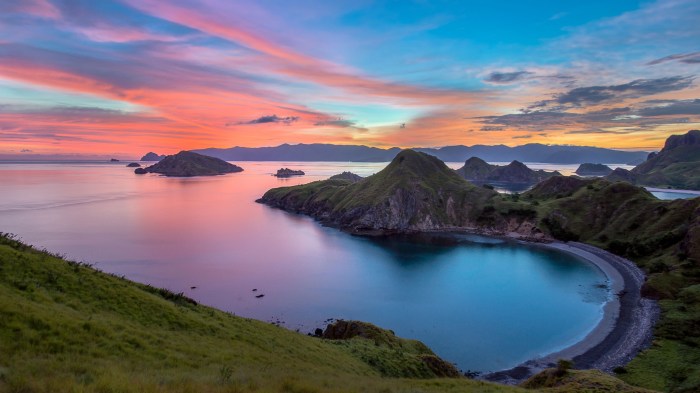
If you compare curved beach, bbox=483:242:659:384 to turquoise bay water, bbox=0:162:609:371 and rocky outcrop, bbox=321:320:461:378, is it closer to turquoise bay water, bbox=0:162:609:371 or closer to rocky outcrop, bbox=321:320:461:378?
turquoise bay water, bbox=0:162:609:371

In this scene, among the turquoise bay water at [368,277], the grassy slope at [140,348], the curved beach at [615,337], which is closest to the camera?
the grassy slope at [140,348]

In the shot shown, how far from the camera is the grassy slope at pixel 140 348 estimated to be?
48.4 feet

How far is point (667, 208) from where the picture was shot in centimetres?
13350

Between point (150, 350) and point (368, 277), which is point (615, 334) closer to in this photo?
point (368, 277)

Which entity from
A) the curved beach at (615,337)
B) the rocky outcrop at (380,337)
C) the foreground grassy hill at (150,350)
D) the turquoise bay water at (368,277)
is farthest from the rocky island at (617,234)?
the foreground grassy hill at (150,350)

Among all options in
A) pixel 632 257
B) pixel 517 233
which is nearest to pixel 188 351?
pixel 632 257

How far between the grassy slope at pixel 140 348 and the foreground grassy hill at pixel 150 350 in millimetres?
64

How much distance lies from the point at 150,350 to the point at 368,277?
98429 mm

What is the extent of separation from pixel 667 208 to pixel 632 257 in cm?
2762

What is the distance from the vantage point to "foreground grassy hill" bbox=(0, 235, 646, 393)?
48.6ft

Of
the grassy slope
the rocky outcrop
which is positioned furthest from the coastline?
the grassy slope

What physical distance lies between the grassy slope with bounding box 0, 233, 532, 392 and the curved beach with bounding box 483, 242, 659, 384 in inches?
1489

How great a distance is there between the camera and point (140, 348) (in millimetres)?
21516

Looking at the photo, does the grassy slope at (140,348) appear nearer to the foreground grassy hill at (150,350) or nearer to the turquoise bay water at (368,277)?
the foreground grassy hill at (150,350)
